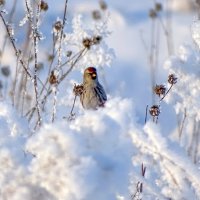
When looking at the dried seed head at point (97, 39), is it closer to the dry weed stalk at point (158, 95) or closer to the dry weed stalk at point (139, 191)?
the dry weed stalk at point (158, 95)

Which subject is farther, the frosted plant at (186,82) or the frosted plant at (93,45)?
the frosted plant at (93,45)

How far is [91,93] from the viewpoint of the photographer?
11.9 feet

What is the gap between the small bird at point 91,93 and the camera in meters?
3.60

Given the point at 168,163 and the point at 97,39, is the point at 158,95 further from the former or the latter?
the point at 168,163

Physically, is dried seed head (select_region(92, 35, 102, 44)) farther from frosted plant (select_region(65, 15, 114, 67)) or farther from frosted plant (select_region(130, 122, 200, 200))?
frosted plant (select_region(130, 122, 200, 200))

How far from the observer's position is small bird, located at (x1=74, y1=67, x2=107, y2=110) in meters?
3.60

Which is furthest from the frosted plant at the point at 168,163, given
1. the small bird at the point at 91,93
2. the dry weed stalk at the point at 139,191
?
the small bird at the point at 91,93

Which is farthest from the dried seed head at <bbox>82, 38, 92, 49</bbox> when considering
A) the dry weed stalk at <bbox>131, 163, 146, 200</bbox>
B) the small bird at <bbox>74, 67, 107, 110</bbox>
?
the dry weed stalk at <bbox>131, 163, 146, 200</bbox>

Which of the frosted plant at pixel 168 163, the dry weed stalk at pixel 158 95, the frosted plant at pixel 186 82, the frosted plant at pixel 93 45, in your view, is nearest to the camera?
the frosted plant at pixel 168 163

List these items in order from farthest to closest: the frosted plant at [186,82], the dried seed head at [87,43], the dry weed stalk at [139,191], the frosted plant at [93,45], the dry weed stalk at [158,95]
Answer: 1. the frosted plant at [93,45]
2. the frosted plant at [186,82]
3. the dried seed head at [87,43]
4. the dry weed stalk at [158,95]
5. the dry weed stalk at [139,191]

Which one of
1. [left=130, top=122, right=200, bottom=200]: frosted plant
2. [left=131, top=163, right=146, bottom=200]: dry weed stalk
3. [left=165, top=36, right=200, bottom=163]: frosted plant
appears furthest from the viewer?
[left=165, top=36, right=200, bottom=163]: frosted plant

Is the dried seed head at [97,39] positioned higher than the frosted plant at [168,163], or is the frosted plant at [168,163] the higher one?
the dried seed head at [97,39]

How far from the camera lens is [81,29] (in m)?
3.75

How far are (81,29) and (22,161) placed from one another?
2087 mm
